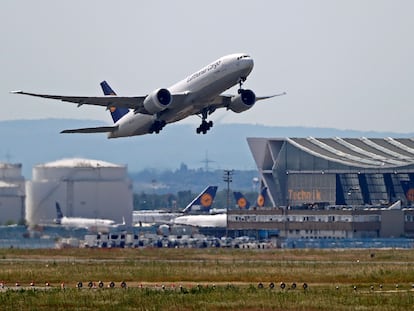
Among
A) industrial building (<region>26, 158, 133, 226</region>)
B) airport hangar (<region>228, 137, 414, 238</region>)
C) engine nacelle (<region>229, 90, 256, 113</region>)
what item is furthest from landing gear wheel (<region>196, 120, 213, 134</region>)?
industrial building (<region>26, 158, 133, 226</region>)

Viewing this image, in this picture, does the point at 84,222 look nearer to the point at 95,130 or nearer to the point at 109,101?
the point at 95,130

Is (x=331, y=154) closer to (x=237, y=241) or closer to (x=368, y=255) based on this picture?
(x=237, y=241)

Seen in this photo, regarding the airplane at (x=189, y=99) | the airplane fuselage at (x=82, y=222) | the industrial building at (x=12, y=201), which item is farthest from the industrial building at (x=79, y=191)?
the airplane at (x=189, y=99)

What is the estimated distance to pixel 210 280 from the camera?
6512 centimetres

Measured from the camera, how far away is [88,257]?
92125 millimetres

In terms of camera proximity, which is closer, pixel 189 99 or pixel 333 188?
pixel 189 99

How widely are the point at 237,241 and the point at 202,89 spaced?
63.1m

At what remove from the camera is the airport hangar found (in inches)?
5527

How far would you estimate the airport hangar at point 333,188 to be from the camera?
140375 millimetres

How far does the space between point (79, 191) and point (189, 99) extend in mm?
107845

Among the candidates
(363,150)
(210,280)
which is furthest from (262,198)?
(210,280)

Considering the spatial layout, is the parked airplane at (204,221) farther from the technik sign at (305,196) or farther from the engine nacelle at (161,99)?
the engine nacelle at (161,99)

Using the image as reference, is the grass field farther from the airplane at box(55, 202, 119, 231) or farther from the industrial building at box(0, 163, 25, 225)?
the industrial building at box(0, 163, 25, 225)

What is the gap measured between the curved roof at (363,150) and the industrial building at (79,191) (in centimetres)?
2565
